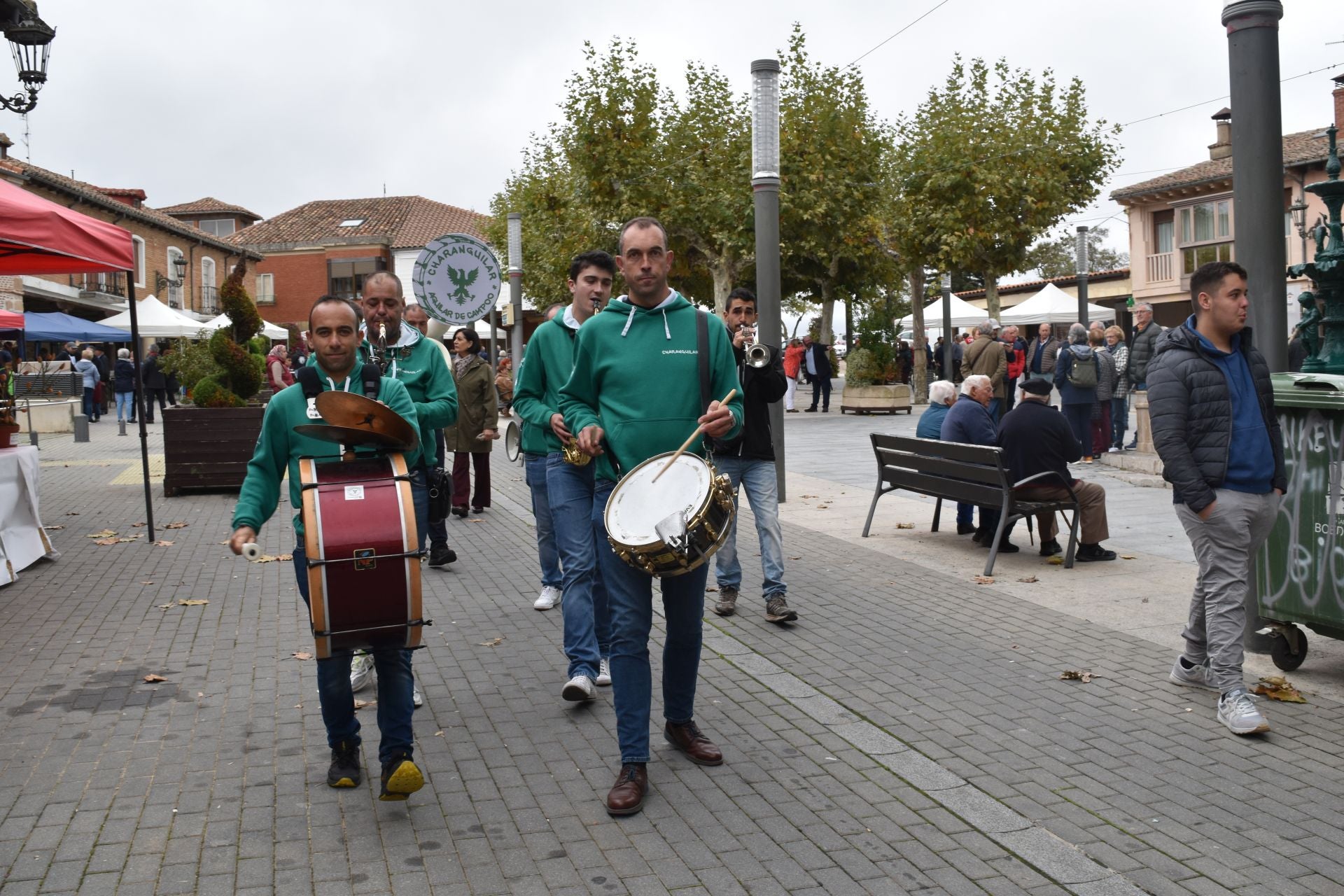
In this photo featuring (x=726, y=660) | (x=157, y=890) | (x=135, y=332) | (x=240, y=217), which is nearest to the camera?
(x=157, y=890)

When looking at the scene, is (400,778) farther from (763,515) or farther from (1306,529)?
(1306,529)

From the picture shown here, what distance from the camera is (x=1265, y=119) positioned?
6.02 m

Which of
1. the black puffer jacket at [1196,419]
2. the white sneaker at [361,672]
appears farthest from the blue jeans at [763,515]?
the black puffer jacket at [1196,419]

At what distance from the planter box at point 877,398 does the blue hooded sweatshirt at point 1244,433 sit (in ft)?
74.1

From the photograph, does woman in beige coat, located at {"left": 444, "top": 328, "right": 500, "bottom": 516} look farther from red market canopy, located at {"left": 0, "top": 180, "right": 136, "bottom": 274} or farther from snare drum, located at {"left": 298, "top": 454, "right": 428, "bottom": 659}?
snare drum, located at {"left": 298, "top": 454, "right": 428, "bottom": 659}

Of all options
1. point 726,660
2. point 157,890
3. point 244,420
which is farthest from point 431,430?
point 244,420

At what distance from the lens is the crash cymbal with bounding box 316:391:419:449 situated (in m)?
3.93

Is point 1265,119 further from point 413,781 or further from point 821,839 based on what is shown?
point 413,781

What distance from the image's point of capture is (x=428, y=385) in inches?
249

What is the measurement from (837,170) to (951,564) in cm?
2273

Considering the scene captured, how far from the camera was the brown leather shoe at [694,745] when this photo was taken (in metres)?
4.85

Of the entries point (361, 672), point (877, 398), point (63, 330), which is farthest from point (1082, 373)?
point (63, 330)

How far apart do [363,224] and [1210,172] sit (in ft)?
160

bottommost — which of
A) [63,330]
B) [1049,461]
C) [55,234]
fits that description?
[1049,461]
